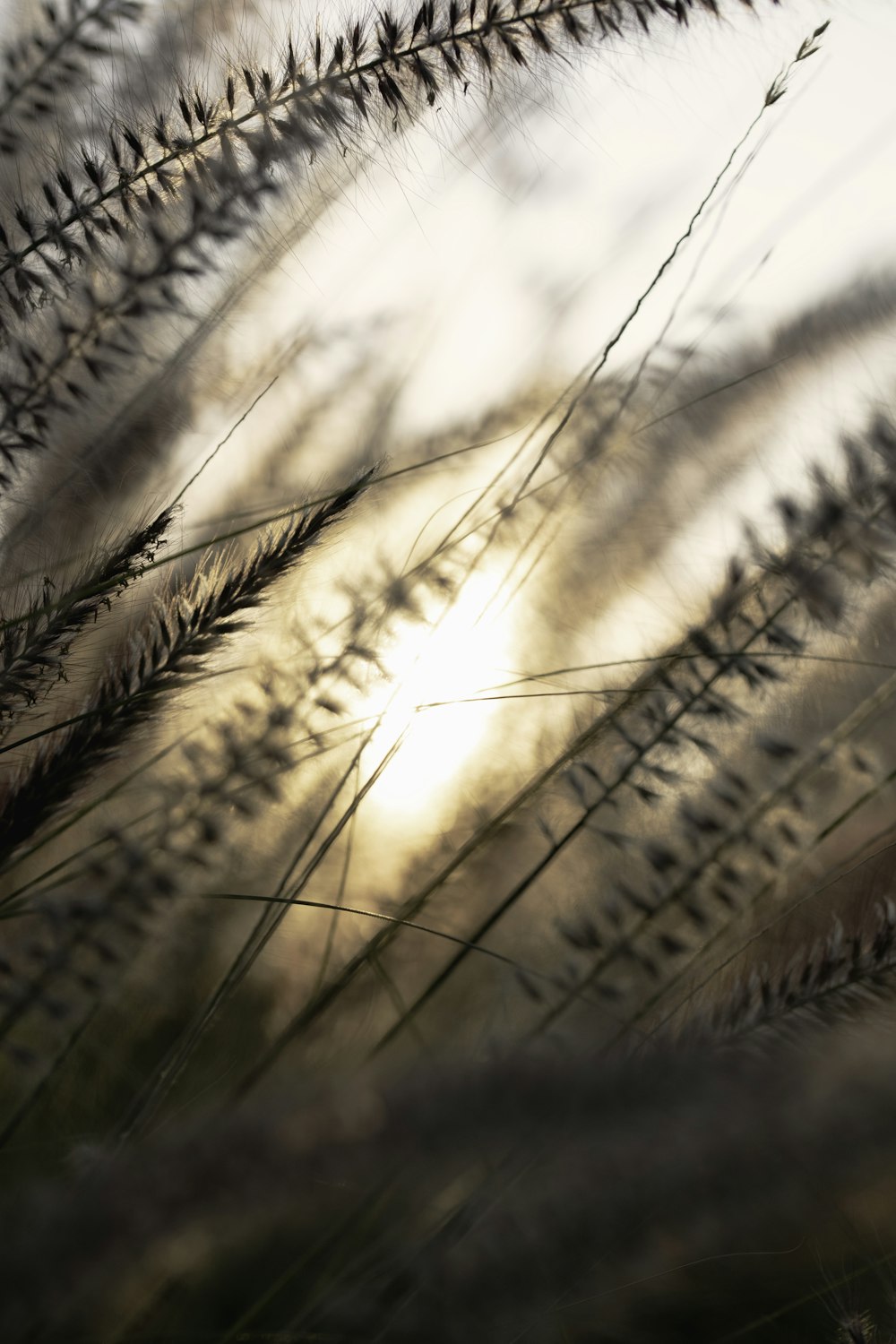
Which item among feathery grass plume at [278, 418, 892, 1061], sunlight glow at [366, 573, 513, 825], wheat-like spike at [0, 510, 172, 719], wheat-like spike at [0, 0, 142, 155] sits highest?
wheat-like spike at [0, 0, 142, 155]

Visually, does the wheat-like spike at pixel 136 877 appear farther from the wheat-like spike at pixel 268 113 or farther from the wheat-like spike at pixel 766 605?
the wheat-like spike at pixel 268 113

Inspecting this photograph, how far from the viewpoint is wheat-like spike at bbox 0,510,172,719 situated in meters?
0.39

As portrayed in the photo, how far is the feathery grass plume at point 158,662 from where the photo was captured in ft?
1.30

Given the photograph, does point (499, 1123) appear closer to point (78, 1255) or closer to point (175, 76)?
point (78, 1255)

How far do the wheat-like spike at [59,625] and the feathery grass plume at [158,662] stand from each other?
26 millimetres

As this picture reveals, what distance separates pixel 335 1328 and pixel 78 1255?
1.05ft

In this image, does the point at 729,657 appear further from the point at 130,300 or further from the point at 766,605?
the point at 130,300

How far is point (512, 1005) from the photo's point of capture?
0.54 meters

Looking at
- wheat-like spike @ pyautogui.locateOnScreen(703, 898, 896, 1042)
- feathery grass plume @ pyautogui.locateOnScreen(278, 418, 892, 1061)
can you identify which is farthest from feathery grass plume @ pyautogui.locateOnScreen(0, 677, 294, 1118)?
wheat-like spike @ pyautogui.locateOnScreen(703, 898, 896, 1042)

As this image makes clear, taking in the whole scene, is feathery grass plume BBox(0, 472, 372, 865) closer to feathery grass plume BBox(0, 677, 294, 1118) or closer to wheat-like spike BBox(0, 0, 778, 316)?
feathery grass plume BBox(0, 677, 294, 1118)

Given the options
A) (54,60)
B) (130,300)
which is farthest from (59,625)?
(54,60)

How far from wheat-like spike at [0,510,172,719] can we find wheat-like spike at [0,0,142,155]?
0.27 metres

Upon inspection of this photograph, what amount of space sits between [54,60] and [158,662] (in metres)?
0.36

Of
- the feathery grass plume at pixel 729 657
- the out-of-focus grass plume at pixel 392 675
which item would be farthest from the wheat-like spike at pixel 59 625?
the feathery grass plume at pixel 729 657
